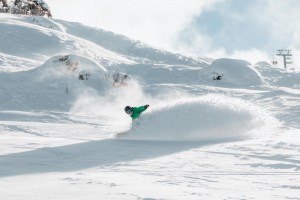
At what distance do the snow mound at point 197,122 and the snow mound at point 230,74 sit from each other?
28.8 ft

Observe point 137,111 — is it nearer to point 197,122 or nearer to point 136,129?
point 136,129

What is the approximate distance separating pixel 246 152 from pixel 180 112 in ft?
9.34

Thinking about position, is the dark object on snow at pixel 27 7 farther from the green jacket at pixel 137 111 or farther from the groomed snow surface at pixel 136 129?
the green jacket at pixel 137 111

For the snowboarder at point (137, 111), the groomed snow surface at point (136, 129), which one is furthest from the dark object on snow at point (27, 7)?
the snowboarder at point (137, 111)

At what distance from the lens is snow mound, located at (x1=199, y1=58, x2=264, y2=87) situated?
62.7 feet

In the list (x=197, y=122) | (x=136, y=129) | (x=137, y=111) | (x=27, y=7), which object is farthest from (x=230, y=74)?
(x=27, y=7)

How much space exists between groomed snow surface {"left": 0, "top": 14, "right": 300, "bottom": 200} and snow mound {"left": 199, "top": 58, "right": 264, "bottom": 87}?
1.9 inches

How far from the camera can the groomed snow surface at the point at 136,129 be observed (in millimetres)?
4773

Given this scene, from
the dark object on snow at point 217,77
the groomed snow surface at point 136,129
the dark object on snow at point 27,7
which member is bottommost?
the groomed snow surface at point 136,129

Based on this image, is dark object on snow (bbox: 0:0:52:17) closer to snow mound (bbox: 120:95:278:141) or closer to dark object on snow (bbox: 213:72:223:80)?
dark object on snow (bbox: 213:72:223:80)

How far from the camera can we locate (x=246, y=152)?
711 centimetres

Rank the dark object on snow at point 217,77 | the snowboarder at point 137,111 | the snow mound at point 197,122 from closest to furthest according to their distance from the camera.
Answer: the snow mound at point 197,122 → the snowboarder at point 137,111 → the dark object on snow at point 217,77

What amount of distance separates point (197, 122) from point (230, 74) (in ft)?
35.0

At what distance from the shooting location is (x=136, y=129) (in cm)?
938
